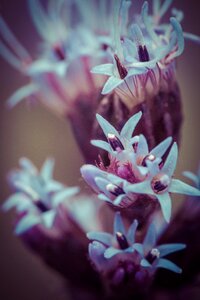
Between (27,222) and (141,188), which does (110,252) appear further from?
(27,222)

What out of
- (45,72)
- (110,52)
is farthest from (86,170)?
(45,72)

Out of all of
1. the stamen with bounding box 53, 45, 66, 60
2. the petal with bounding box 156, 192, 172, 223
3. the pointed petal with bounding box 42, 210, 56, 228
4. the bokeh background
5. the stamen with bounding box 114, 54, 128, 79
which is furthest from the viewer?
the bokeh background

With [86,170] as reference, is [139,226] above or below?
below

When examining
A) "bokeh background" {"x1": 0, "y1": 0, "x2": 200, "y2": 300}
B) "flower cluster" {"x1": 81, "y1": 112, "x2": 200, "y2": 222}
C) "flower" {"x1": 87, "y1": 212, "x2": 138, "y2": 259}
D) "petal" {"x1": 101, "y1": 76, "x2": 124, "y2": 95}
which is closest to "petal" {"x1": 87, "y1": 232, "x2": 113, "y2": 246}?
"flower" {"x1": 87, "y1": 212, "x2": 138, "y2": 259}

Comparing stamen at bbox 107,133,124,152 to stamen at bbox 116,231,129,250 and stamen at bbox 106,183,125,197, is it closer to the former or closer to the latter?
stamen at bbox 106,183,125,197

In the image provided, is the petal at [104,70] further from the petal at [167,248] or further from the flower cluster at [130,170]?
the petal at [167,248]

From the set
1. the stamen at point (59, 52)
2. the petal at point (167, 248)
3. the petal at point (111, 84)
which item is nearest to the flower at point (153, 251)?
the petal at point (167, 248)

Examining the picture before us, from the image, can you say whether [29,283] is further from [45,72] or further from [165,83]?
[165,83]
